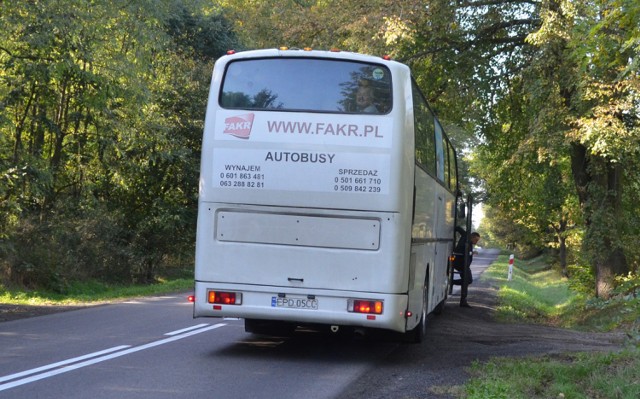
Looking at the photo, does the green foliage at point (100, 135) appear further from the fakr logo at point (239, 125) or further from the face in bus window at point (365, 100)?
the face in bus window at point (365, 100)

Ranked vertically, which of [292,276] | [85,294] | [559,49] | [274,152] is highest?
[559,49]

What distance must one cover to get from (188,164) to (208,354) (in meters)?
20.1

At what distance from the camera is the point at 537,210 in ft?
121

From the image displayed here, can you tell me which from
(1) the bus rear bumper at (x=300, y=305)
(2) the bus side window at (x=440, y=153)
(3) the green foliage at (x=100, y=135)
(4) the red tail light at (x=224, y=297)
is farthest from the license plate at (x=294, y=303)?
(3) the green foliage at (x=100, y=135)

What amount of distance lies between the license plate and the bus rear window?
7.63 feet

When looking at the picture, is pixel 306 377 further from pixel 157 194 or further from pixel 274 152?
pixel 157 194

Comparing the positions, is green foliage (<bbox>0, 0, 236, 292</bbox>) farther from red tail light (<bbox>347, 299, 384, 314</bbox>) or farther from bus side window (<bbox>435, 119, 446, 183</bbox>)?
red tail light (<bbox>347, 299, 384, 314</bbox>)

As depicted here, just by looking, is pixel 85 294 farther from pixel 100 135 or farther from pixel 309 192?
pixel 309 192

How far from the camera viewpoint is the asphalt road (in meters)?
8.02

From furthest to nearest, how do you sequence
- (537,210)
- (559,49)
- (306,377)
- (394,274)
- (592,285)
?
(537,210), (592,285), (559,49), (394,274), (306,377)

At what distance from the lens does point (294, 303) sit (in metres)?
9.99

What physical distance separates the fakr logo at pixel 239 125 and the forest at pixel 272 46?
436cm

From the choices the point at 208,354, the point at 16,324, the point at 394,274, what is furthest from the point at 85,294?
the point at 394,274

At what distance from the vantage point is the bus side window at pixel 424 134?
427 inches
